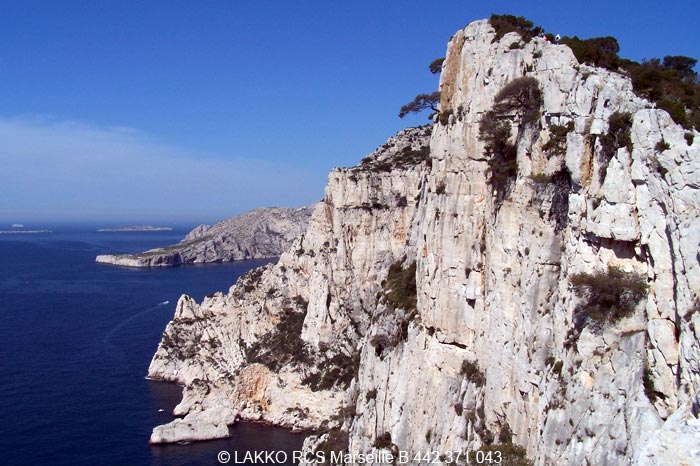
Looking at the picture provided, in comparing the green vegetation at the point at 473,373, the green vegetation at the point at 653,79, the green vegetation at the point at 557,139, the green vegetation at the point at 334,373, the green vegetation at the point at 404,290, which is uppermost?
the green vegetation at the point at 653,79

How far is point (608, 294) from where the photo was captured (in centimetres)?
1544

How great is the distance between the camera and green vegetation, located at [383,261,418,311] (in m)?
32.4

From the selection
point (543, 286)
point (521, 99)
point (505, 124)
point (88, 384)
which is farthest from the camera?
point (88, 384)

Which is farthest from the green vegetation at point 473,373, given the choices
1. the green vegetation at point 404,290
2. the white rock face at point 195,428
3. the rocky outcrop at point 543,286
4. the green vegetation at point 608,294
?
the white rock face at point 195,428

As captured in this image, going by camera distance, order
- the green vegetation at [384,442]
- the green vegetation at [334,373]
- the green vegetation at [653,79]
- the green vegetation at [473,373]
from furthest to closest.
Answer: the green vegetation at [334,373] < the green vegetation at [384,442] < the green vegetation at [473,373] < the green vegetation at [653,79]

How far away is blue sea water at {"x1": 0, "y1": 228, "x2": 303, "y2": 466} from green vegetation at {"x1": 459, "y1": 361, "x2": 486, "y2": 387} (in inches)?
1220

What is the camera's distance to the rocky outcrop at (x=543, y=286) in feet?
45.4

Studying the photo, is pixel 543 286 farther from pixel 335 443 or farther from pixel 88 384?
pixel 88 384

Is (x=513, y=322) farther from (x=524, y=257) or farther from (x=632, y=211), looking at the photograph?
Result: (x=632, y=211)

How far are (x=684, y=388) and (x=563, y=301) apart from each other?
5.16m

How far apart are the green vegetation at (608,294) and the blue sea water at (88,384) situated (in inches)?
1593

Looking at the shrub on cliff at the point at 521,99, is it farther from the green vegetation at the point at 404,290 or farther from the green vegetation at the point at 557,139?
the green vegetation at the point at 404,290

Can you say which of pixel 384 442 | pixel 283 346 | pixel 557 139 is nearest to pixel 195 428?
pixel 283 346

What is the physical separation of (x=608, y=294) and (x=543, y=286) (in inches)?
154
